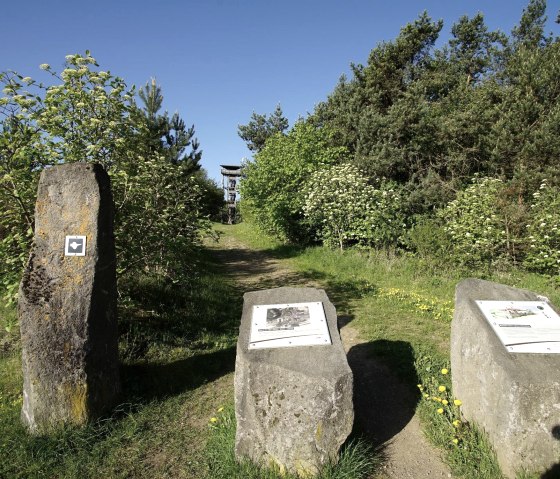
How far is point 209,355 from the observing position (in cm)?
523

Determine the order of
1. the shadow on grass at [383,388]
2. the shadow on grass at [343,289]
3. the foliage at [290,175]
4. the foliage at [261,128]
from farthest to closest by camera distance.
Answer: the foliage at [261,128] → the foliage at [290,175] → the shadow on grass at [343,289] → the shadow on grass at [383,388]

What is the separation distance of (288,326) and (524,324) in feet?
6.75

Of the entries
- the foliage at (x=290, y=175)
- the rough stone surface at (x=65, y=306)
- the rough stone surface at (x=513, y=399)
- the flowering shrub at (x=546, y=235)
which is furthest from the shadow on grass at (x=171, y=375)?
the foliage at (x=290, y=175)

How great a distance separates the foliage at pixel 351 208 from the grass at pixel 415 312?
0.74 m

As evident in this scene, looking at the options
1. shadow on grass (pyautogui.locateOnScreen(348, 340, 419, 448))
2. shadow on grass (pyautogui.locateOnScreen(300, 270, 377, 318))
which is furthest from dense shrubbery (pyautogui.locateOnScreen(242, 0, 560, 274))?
shadow on grass (pyautogui.locateOnScreen(348, 340, 419, 448))

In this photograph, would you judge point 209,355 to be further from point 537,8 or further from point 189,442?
point 537,8

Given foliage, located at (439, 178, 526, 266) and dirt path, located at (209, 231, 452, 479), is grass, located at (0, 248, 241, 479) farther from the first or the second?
foliage, located at (439, 178, 526, 266)

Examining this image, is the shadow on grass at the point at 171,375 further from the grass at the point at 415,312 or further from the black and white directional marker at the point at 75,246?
the grass at the point at 415,312

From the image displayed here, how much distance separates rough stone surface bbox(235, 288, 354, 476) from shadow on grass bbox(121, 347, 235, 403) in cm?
162

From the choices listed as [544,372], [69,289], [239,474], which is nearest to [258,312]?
[239,474]

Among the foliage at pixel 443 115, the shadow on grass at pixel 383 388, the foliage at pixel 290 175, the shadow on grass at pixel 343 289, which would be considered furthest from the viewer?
the foliage at pixel 290 175

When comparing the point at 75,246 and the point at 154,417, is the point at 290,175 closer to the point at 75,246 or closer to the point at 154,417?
the point at 75,246

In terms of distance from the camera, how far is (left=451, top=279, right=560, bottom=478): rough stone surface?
2.71m

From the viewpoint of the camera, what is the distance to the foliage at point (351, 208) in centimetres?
1196
